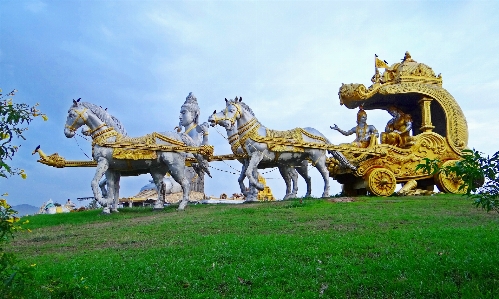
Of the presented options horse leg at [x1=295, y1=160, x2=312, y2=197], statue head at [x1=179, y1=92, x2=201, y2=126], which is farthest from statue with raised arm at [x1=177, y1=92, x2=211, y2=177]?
horse leg at [x1=295, y1=160, x2=312, y2=197]

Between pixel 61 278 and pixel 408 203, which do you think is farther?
pixel 408 203

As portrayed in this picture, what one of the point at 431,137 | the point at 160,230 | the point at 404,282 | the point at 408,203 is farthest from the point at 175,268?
the point at 431,137

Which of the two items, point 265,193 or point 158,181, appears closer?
point 158,181

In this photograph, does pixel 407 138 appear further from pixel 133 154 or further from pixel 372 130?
pixel 133 154

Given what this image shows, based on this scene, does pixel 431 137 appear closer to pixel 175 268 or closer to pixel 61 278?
pixel 175 268

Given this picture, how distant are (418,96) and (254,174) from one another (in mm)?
5716

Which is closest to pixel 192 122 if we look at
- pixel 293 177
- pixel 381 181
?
pixel 293 177

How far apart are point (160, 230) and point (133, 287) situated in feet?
12.4

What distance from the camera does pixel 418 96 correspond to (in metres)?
15.3

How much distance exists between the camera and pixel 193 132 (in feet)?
51.7

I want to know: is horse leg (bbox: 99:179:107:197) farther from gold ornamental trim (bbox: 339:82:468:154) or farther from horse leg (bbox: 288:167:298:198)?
gold ornamental trim (bbox: 339:82:468:154)

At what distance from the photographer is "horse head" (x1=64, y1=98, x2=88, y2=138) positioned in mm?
13023

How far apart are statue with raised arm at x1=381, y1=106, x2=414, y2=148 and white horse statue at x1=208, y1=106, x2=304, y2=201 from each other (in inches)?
108

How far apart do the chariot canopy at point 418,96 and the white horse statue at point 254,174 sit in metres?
2.73
